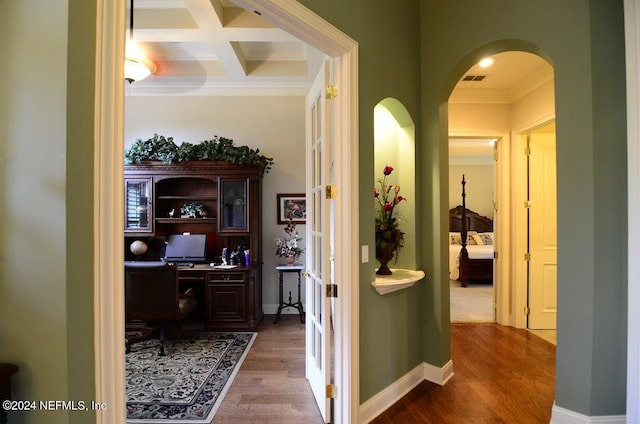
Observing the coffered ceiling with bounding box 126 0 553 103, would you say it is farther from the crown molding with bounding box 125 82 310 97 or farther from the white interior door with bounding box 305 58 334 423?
the white interior door with bounding box 305 58 334 423

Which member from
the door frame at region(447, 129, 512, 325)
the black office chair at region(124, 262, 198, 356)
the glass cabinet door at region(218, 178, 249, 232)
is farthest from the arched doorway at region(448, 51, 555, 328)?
the black office chair at region(124, 262, 198, 356)

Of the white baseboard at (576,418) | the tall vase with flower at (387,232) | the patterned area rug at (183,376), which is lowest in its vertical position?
the patterned area rug at (183,376)

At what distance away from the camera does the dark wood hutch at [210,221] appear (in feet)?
→ 11.9

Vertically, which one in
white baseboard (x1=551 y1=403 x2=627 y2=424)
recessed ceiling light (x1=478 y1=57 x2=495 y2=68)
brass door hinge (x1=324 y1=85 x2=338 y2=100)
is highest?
recessed ceiling light (x1=478 y1=57 x2=495 y2=68)

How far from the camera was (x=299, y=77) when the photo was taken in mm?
4078

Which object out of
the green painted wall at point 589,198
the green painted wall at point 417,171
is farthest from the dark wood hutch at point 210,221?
the green painted wall at point 589,198

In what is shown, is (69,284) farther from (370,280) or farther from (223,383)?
(223,383)

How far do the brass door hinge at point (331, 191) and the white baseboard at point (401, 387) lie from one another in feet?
4.54

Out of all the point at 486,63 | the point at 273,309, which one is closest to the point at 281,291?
the point at 273,309

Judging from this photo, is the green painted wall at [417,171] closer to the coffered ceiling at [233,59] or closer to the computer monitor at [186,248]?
the coffered ceiling at [233,59]

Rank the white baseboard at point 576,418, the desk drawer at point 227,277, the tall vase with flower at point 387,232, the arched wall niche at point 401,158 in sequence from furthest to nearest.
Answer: the desk drawer at point 227,277, the arched wall niche at point 401,158, the tall vase with flower at point 387,232, the white baseboard at point 576,418

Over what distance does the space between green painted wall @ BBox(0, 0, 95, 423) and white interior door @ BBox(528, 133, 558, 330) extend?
438 centimetres

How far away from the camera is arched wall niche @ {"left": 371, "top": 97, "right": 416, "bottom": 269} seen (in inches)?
97.0

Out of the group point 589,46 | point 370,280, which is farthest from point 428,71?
point 370,280
